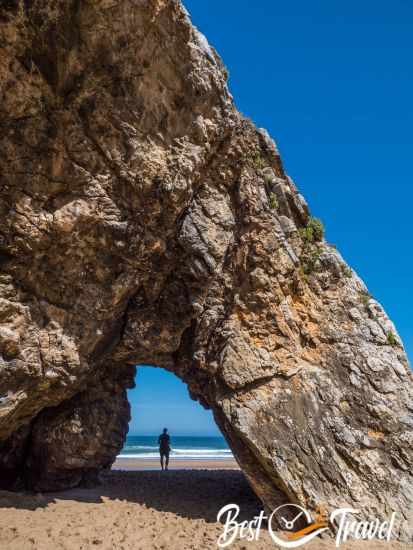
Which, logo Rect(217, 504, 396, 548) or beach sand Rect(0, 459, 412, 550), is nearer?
beach sand Rect(0, 459, 412, 550)

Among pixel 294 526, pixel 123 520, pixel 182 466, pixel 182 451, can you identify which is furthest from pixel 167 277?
pixel 182 451

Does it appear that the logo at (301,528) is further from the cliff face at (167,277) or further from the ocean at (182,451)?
the ocean at (182,451)

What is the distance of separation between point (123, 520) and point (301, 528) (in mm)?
3888

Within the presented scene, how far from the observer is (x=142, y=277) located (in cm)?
1009

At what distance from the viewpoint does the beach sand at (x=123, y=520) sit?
7.73m

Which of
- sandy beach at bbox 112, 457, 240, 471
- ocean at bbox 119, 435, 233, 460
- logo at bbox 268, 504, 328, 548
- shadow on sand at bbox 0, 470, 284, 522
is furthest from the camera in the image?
ocean at bbox 119, 435, 233, 460

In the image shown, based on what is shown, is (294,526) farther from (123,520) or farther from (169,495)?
(169,495)

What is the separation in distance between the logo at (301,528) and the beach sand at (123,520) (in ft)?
Result: 0.58

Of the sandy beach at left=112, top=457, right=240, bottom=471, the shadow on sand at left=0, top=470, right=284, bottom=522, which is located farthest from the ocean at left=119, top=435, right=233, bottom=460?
the shadow on sand at left=0, top=470, right=284, bottom=522

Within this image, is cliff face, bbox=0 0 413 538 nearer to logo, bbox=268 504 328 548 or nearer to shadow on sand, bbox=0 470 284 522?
logo, bbox=268 504 328 548

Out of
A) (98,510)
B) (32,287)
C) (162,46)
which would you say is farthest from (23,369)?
(162,46)

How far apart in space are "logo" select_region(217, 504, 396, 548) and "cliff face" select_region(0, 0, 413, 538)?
0.95 ft

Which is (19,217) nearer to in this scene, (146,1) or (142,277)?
(142,277)

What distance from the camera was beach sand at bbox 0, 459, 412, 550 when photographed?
773cm
